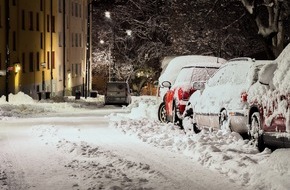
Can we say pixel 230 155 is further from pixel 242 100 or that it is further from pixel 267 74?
pixel 242 100

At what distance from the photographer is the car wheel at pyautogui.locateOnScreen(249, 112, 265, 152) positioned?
36.5 feet

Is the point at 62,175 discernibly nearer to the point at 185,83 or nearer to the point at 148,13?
the point at 185,83

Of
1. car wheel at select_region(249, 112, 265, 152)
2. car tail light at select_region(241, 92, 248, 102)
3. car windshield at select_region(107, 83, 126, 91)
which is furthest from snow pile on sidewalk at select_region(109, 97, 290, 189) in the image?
car windshield at select_region(107, 83, 126, 91)

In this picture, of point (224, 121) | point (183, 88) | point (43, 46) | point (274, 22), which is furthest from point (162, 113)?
point (43, 46)

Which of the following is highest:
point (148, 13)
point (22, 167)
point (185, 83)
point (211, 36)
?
point (148, 13)

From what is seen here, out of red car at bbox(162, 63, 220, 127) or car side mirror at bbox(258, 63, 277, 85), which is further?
red car at bbox(162, 63, 220, 127)

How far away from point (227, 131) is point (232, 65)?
1689 millimetres

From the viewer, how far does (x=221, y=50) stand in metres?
38.6

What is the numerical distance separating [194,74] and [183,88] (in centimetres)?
66

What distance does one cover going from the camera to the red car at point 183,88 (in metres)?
17.2

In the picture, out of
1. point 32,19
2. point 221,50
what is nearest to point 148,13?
point 32,19

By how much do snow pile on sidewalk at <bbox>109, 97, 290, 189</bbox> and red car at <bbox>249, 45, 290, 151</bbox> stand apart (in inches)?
10.1

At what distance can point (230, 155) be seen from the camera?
34.6 feet

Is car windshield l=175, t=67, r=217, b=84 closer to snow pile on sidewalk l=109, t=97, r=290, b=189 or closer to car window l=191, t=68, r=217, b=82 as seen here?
car window l=191, t=68, r=217, b=82
